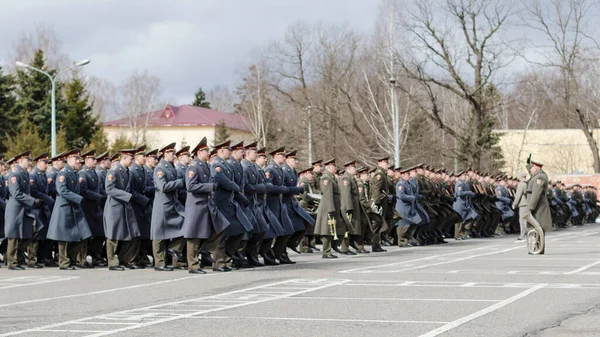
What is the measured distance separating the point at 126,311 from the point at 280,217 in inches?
284

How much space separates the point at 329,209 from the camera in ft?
65.3

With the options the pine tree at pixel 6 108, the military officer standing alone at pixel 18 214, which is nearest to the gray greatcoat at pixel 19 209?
the military officer standing alone at pixel 18 214

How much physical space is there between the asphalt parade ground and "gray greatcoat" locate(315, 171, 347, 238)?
74.8 inches

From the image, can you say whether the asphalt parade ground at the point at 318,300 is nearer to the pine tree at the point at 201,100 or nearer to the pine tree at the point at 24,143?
the pine tree at the point at 24,143

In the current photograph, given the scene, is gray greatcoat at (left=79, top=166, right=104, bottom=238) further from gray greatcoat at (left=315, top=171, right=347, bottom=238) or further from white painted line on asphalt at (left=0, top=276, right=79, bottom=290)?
gray greatcoat at (left=315, top=171, right=347, bottom=238)

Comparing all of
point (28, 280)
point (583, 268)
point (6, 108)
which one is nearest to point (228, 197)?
point (28, 280)

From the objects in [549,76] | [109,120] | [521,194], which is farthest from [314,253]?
[109,120]

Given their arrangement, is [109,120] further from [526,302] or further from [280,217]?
[526,302]

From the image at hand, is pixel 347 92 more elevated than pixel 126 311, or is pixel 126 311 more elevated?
pixel 347 92

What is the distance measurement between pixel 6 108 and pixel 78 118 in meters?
7.72

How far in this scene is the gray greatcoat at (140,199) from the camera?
17766mm

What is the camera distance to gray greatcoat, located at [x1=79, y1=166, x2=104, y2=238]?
1834 centimetres

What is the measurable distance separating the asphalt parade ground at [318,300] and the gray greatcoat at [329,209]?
6.24 ft

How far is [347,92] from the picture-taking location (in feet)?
202
